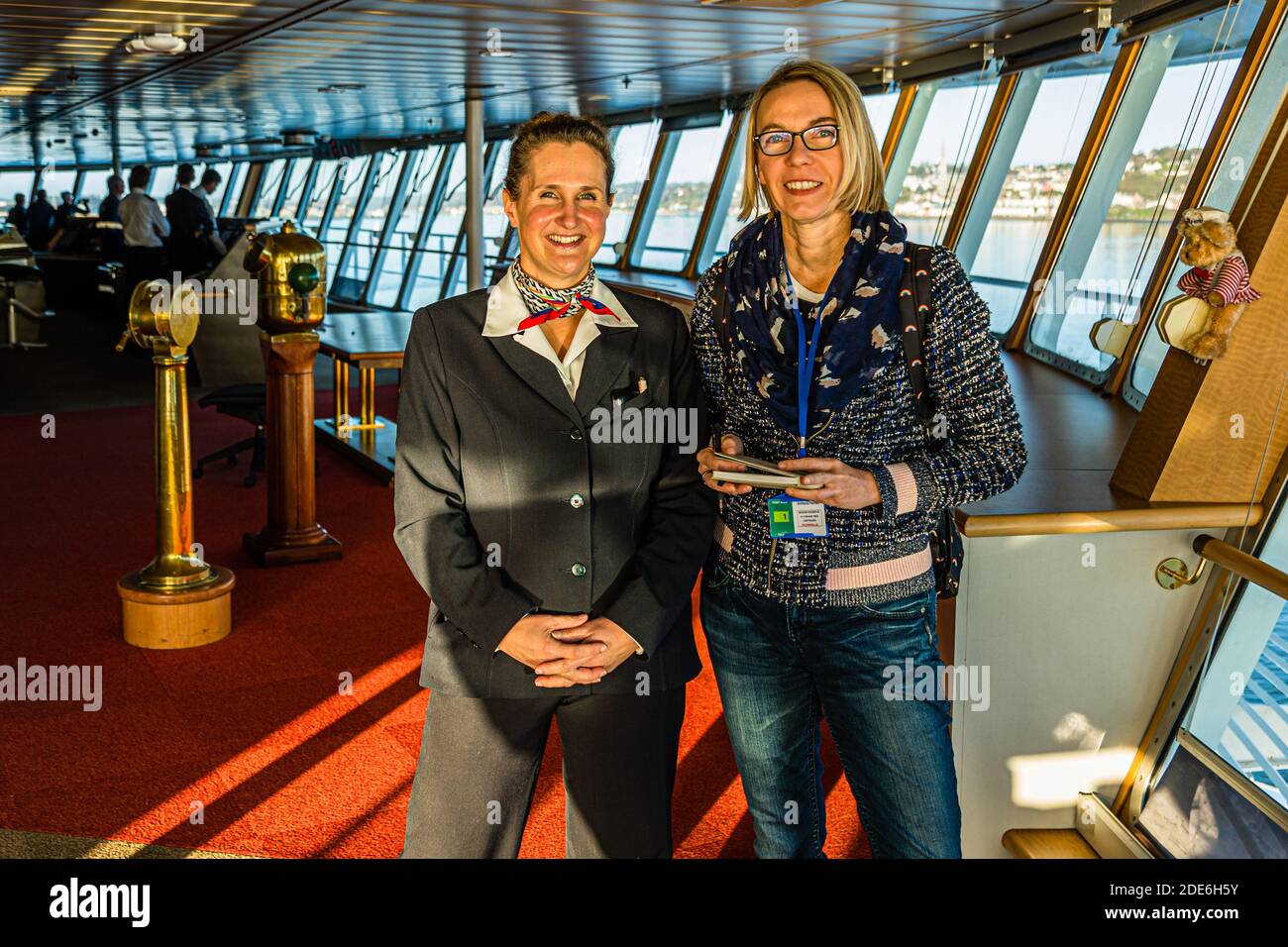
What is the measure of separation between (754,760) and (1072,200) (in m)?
5.45

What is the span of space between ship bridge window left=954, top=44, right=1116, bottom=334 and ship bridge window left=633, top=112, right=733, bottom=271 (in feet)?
14.5

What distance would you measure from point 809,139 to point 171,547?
3.27m

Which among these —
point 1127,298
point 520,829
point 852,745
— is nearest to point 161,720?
point 520,829

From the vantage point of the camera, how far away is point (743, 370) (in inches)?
79.5

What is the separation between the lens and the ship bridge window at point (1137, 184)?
5.54 metres

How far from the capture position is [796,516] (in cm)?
188

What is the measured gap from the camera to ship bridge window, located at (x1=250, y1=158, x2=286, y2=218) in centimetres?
2525

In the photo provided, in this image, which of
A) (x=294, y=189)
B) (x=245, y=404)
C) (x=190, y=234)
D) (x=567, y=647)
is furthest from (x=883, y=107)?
(x=294, y=189)

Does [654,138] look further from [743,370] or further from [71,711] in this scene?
[743,370]

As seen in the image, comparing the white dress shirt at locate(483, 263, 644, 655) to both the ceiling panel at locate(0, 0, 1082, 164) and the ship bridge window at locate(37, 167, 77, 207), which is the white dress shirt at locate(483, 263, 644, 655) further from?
the ship bridge window at locate(37, 167, 77, 207)

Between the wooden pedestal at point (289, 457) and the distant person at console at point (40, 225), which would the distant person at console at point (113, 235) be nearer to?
the distant person at console at point (40, 225)

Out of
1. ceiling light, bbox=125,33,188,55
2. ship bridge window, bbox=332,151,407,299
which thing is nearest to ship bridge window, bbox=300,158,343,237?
ship bridge window, bbox=332,151,407,299
